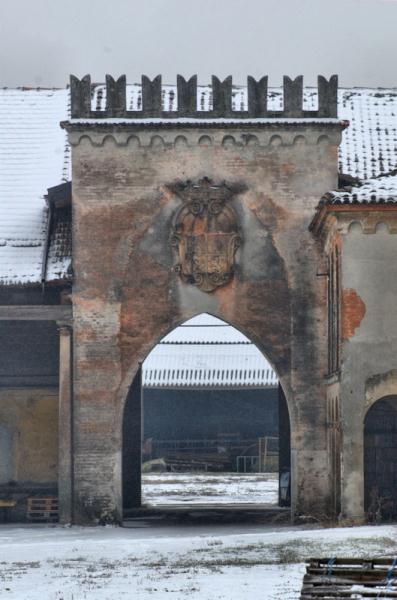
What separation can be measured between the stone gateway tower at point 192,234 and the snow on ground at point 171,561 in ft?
12.0

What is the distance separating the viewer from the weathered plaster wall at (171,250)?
31438 mm

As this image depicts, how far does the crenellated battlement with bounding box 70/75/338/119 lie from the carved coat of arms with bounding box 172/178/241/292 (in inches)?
59.8

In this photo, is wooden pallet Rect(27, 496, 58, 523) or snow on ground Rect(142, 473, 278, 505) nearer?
wooden pallet Rect(27, 496, 58, 523)

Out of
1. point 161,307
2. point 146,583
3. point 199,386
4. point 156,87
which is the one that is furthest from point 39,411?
point 199,386

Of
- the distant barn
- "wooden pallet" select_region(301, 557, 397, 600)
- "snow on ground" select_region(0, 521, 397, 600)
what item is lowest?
"snow on ground" select_region(0, 521, 397, 600)

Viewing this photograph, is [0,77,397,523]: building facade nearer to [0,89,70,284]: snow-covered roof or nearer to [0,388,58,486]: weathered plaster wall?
[0,89,70,284]: snow-covered roof

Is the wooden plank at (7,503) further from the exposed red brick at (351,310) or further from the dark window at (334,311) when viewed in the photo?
the exposed red brick at (351,310)

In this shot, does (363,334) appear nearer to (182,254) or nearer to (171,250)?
(182,254)

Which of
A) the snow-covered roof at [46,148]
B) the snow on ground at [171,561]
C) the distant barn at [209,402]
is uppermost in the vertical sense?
the snow-covered roof at [46,148]

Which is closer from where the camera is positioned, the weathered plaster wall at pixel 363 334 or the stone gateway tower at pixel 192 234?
the weathered plaster wall at pixel 363 334

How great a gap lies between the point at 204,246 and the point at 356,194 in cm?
385

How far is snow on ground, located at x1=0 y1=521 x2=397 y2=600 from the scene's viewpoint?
19672 millimetres

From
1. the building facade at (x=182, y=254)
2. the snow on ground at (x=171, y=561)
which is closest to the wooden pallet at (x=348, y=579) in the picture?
the snow on ground at (x=171, y=561)

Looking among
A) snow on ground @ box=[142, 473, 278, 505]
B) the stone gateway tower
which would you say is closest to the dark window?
the stone gateway tower
